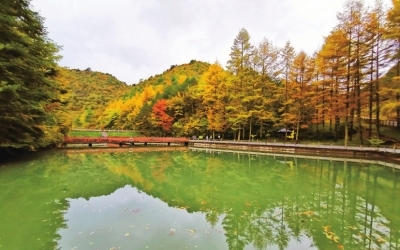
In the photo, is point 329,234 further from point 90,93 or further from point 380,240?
point 90,93

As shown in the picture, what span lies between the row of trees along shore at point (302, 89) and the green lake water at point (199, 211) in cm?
1042

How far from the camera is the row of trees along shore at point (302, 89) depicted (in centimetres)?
1956

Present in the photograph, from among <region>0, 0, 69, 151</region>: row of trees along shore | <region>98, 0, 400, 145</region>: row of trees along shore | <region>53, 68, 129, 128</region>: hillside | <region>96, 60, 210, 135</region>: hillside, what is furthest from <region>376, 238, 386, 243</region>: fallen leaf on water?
<region>53, 68, 129, 128</region>: hillside

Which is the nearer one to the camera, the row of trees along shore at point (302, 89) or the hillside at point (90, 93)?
the row of trees along shore at point (302, 89)

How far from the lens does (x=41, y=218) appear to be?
21.4 feet

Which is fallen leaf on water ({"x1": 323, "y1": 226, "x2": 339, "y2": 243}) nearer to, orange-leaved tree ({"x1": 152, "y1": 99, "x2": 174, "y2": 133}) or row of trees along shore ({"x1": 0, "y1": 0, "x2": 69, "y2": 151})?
row of trees along shore ({"x1": 0, "y1": 0, "x2": 69, "y2": 151})

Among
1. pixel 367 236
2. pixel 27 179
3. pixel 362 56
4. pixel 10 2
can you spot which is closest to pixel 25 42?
pixel 10 2

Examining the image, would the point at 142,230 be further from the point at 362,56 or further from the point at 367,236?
the point at 362,56

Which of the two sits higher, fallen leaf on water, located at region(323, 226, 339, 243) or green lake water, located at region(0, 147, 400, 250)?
fallen leaf on water, located at region(323, 226, 339, 243)

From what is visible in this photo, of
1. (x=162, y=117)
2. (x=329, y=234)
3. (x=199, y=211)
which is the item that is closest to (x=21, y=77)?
(x=199, y=211)

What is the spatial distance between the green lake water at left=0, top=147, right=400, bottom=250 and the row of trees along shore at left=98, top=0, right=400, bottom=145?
1042cm

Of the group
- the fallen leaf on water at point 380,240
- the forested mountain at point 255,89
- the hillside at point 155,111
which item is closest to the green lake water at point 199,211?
the fallen leaf on water at point 380,240

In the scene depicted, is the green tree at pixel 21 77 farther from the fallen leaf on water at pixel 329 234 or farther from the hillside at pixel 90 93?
the hillside at pixel 90 93

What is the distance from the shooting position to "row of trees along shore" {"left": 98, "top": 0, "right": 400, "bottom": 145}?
64.2 ft
